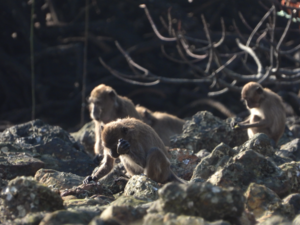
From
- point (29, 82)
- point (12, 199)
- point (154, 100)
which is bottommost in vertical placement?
point (154, 100)

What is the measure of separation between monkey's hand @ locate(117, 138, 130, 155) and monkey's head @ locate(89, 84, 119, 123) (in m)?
2.60

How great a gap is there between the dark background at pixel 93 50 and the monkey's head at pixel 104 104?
13.3ft


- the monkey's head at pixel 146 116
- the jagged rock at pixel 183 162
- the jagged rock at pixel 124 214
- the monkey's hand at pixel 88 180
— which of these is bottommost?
the monkey's head at pixel 146 116

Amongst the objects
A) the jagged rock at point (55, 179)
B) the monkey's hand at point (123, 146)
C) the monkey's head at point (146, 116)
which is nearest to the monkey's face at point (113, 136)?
the monkey's hand at point (123, 146)

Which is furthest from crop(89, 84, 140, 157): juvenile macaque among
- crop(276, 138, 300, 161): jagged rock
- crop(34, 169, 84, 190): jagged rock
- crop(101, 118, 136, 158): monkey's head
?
crop(34, 169, 84, 190): jagged rock

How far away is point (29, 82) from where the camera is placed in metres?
12.1

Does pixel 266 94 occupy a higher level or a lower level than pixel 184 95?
higher

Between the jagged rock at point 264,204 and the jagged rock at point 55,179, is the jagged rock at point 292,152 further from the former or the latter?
the jagged rock at point 55,179

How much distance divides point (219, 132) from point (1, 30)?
7.78 m

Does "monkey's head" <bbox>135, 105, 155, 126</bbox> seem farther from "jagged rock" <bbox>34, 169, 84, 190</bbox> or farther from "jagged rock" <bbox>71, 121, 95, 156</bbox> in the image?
"jagged rock" <bbox>34, 169, 84, 190</bbox>

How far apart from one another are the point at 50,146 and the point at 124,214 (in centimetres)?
305

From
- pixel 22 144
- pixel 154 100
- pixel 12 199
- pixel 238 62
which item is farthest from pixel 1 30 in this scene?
pixel 12 199

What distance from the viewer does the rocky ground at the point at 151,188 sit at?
10.3ft

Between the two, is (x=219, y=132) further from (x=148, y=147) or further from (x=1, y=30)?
(x=1, y=30)
